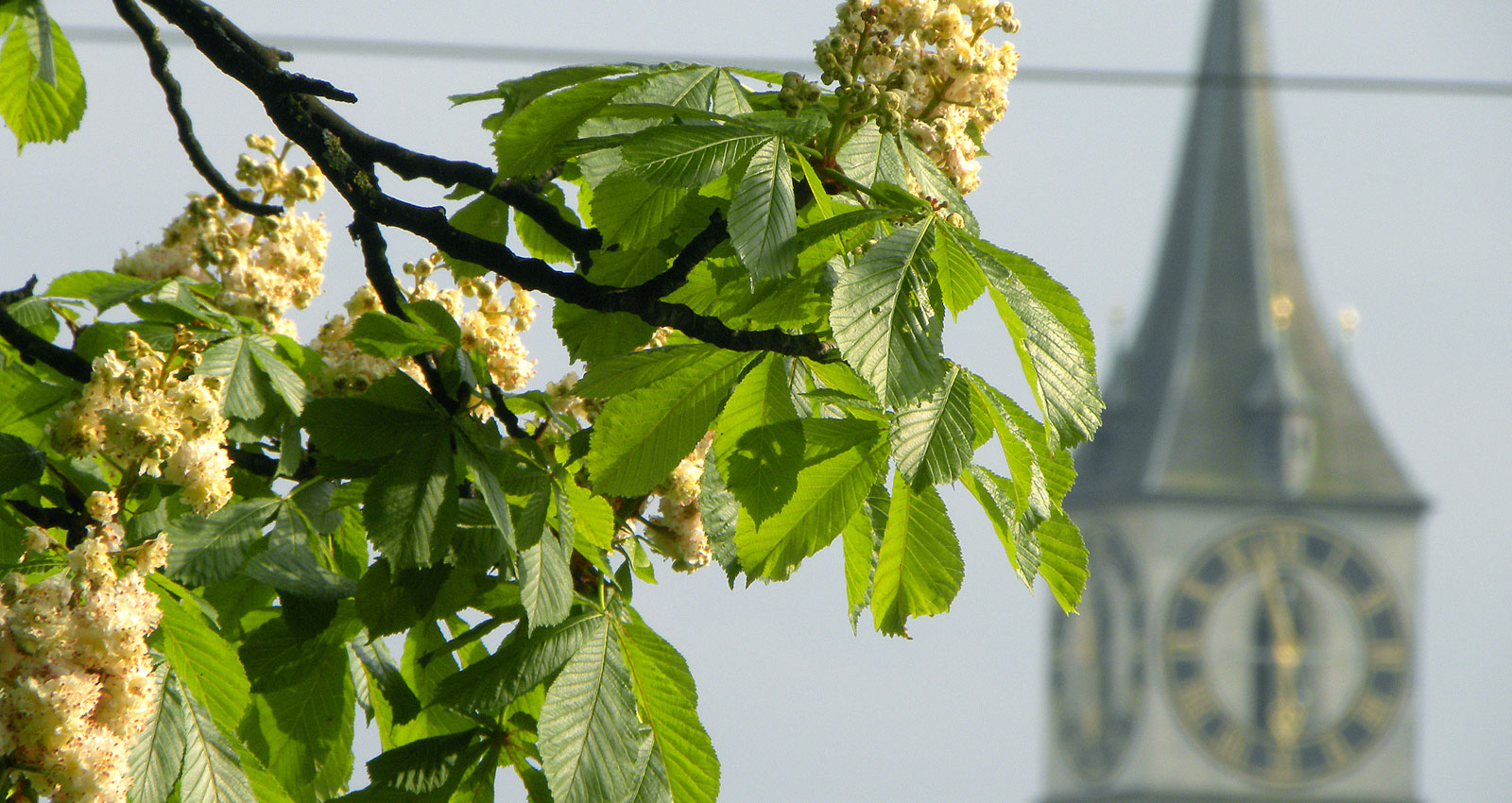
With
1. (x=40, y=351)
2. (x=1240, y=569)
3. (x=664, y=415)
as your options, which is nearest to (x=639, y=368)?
(x=664, y=415)

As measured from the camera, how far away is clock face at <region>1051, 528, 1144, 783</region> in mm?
55844

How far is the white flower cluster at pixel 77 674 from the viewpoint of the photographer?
212 centimetres

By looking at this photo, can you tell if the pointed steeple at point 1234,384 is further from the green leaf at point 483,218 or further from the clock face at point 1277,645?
the green leaf at point 483,218

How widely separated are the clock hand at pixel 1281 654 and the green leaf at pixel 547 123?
54.9 m

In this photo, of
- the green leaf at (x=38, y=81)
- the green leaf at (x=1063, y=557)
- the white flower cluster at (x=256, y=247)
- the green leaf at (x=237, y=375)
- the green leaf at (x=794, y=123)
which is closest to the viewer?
the green leaf at (x=794, y=123)

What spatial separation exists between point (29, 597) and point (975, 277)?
40.2 inches

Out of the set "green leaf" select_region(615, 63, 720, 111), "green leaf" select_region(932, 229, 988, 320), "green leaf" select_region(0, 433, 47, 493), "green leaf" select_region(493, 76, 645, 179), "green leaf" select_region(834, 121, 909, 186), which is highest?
"green leaf" select_region(615, 63, 720, 111)

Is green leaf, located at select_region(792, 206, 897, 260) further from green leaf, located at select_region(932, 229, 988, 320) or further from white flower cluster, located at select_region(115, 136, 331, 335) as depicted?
white flower cluster, located at select_region(115, 136, 331, 335)

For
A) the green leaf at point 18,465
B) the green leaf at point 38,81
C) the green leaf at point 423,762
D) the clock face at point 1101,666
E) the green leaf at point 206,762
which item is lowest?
the green leaf at point 206,762

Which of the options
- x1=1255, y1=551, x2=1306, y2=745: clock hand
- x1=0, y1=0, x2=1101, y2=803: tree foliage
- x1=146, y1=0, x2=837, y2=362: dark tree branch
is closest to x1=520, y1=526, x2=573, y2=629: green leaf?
x1=0, y1=0, x2=1101, y2=803: tree foliage

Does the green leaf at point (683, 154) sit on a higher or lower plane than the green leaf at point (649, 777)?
higher

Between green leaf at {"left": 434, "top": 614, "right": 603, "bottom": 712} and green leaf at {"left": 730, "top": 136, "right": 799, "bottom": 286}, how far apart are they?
1.98ft

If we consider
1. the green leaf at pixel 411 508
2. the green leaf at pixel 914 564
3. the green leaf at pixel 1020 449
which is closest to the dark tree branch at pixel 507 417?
the green leaf at pixel 411 508

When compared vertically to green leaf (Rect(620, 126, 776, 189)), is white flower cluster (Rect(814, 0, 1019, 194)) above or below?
above
